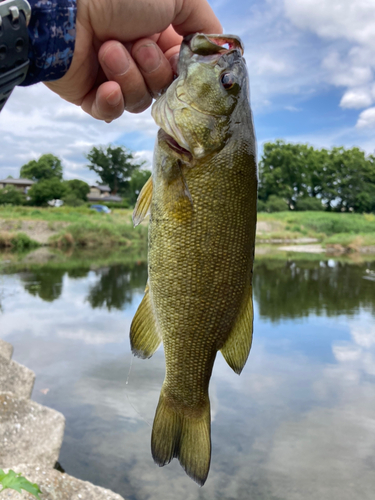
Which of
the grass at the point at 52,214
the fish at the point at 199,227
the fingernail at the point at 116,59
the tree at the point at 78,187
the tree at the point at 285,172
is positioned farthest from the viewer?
the tree at the point at 285,172

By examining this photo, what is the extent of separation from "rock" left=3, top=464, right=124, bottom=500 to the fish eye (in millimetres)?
3351

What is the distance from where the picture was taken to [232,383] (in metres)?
9.90

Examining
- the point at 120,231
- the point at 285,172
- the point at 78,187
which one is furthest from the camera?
the point at 285,172

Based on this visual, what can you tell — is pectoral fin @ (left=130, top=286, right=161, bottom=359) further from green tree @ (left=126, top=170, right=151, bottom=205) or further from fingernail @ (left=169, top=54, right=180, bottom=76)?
green tree @ (left=126, top=170, right=151, bottom=205)

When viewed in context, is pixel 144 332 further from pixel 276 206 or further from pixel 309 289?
pixel 276 206

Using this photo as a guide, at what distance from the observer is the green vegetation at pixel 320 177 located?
5588 centimetres

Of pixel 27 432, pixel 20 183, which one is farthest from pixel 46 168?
pixel 27 432

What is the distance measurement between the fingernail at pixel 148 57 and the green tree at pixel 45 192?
4428 centimetres

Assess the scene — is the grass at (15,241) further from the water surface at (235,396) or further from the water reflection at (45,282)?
the water surface at (235,396)

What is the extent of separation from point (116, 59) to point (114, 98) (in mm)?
174

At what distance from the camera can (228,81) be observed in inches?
65.8

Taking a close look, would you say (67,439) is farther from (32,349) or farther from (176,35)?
(176,35)

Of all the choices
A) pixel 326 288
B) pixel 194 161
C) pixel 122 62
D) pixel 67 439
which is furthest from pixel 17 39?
pixel 326 288

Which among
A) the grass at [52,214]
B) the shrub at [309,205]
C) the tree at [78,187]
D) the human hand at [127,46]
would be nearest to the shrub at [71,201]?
the tree at [78,187]
